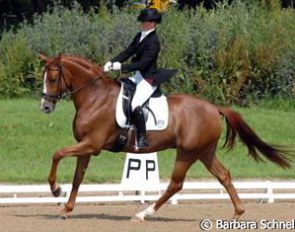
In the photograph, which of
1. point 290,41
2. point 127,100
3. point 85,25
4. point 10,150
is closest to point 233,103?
point 290,41

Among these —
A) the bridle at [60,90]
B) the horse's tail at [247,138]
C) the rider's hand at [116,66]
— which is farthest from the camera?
the horse's tail at [247,138]

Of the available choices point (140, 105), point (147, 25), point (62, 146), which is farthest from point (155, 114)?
point (62, 146)

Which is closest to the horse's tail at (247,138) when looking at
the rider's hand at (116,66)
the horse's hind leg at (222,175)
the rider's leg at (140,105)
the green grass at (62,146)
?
the horse's hind leg at (222,175)

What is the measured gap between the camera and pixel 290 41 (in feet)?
77.9

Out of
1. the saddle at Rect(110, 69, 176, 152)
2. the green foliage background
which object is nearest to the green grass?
the green foliage background

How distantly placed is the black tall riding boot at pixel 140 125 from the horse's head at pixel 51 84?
0.93m

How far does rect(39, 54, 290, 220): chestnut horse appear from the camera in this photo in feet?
37.8

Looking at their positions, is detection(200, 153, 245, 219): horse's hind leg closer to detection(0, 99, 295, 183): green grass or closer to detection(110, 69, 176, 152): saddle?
detection(110, 69, 176, 152): saddle

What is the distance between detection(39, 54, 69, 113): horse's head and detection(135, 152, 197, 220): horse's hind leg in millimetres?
1660

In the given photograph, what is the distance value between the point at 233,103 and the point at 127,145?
1226 centimetres

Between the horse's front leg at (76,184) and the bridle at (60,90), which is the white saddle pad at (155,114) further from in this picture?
the horse's front leg at (76,184)

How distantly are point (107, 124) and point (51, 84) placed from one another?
2.69 ft

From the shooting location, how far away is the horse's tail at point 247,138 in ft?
40.4

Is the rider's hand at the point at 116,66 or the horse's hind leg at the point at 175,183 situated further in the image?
the horse's hind leg at the point at 175,183
